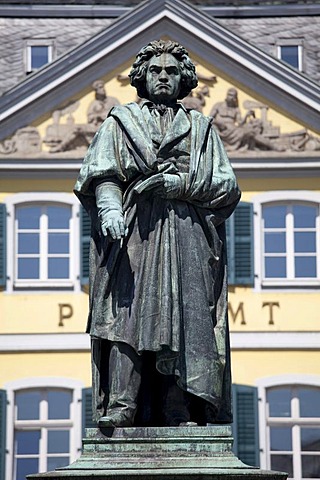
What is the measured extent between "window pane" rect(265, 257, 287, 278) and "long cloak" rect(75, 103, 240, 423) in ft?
Result: 63.8

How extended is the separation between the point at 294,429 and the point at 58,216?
478 centimetres

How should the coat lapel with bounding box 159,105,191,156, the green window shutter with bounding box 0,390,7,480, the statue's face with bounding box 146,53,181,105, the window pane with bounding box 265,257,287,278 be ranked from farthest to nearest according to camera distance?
the window pane with bounding box 265,257,287,278
the green window shutter with bounding box 0,390,7,480
the statue's face with bounding box 146,53,181,105
the coat lapel with bounding box 159,105,191,156

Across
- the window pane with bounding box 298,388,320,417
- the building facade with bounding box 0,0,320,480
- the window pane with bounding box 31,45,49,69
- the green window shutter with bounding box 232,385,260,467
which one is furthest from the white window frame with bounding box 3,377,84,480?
the window pane with bounding box 31,45,49,69

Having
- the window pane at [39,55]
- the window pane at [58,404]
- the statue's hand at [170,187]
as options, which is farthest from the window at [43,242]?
the statue's hand at [170,187]

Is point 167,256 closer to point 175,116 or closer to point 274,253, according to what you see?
point 175,116

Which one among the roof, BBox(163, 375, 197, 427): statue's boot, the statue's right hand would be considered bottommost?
BBox(163, 375, 197, 427): statue's boot

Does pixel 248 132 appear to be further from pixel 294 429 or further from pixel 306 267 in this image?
pixel 294 429

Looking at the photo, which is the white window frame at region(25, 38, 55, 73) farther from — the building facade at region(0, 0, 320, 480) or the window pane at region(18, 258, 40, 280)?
the window pane at region(18, 258, 40, 280)

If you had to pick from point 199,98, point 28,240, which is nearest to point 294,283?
point 199,98

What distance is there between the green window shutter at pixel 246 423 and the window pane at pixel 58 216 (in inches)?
141

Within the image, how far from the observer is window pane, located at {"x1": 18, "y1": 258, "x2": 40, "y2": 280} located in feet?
90.4

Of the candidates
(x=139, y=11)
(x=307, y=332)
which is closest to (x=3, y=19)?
(x=139, y=11)

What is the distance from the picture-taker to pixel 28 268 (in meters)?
27.5

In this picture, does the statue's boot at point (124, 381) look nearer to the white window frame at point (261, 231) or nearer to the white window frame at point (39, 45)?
the white window frame at point (261, 231)
